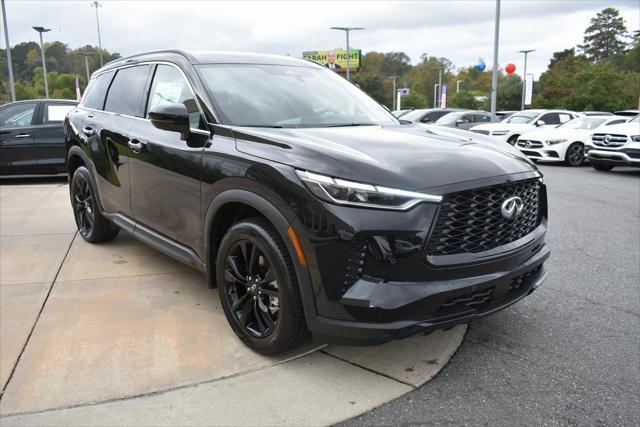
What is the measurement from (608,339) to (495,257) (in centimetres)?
127

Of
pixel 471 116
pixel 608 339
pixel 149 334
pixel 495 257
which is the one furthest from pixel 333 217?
pixel 471 116

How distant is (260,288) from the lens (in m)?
3.05

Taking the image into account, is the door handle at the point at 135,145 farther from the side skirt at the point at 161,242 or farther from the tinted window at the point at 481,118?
the tinted window at the point at 481,118

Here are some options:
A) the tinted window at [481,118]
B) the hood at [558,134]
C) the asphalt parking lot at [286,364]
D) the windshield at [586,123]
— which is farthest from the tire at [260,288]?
the tinted window at [481,118]

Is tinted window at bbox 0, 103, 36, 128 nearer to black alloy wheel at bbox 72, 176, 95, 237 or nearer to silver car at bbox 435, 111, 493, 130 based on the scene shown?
black alloy wheel at bbox 72, 176, 95, 237

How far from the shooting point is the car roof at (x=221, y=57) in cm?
389

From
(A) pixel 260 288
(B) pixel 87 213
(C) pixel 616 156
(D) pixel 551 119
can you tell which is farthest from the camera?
(D) pixel 551 119

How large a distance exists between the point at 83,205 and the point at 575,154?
1212 cm

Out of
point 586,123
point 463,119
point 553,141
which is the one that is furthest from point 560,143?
point 463,119

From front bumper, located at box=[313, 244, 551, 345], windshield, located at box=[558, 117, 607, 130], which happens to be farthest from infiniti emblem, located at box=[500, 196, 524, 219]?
windshield, located at box=[558, 117, 607, 130]

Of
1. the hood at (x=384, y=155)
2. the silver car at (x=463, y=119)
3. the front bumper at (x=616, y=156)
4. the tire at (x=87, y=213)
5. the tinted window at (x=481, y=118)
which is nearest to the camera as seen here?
the hood at (x=384, y=155)

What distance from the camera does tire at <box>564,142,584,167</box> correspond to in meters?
13.7

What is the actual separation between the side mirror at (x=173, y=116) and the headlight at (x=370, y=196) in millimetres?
1265

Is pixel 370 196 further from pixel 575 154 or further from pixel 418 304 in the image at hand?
pixel 575 154
